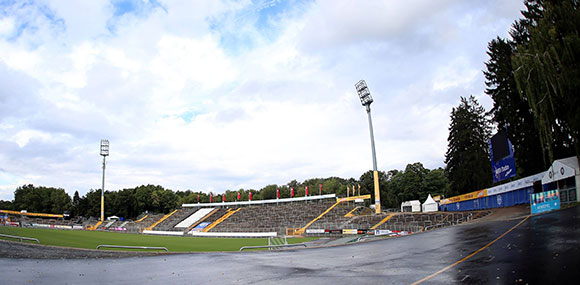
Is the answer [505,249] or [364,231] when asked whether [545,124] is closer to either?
[505,249]

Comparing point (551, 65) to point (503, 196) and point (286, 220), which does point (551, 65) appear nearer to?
point (503, 196)

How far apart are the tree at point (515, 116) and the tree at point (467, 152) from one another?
2074cm

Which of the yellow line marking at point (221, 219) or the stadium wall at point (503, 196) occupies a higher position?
the stadium wall at point (503, 196)

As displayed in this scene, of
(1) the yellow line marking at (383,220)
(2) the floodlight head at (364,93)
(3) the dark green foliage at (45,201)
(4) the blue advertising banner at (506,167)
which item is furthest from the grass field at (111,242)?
(3) the dark green foliage at (45,201)

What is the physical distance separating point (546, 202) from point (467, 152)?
1519 inches

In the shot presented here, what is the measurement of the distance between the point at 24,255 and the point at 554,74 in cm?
2614

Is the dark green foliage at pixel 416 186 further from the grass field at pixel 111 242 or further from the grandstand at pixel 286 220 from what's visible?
the grass field at pixel 111 242

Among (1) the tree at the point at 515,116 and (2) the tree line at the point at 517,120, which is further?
(1) the tree at the point at 515,116

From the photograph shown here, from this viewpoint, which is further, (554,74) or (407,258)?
(554,74)

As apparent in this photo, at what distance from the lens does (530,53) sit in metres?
19.1

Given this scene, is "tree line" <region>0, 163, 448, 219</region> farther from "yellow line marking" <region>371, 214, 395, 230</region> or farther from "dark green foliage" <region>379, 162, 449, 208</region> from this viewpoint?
"yellow line marking" <region>371, 214, 395, 230</region>

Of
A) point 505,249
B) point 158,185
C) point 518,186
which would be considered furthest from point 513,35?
point 158,185

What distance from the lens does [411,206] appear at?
61.4 metres

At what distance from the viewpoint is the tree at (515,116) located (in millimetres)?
32625
